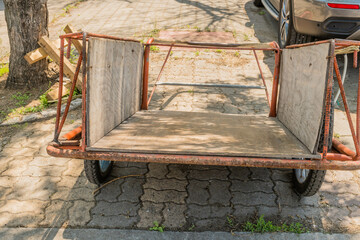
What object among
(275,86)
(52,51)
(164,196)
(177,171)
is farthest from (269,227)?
(52,51)

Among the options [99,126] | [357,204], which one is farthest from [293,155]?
[99,126]

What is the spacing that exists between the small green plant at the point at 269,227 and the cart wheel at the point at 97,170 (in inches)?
53.7

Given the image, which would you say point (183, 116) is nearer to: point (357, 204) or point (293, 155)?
point (293, 155)

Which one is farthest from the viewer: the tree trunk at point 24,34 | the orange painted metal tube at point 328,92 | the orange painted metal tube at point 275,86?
the tree trunk at point 24,34

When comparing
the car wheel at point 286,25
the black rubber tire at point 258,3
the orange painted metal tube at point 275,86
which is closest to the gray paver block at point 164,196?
the orange painted metal tube at point 275,86

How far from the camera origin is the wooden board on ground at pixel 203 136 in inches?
98.9

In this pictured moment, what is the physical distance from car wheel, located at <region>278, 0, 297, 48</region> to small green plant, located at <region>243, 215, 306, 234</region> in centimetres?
392

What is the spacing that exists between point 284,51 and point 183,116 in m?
1.26

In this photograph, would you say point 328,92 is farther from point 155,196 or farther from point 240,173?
point 155,196

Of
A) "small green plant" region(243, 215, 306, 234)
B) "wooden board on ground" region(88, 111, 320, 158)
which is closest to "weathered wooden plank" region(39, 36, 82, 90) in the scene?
"wooden board on ground" region(88, 111, 320, 158)

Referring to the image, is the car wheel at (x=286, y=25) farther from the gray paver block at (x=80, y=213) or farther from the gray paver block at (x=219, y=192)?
the gray paver block at (x=80, y=213)

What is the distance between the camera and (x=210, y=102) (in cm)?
515

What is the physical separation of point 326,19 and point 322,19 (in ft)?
0.20

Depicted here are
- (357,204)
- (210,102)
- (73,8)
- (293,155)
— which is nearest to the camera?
(293,155)
